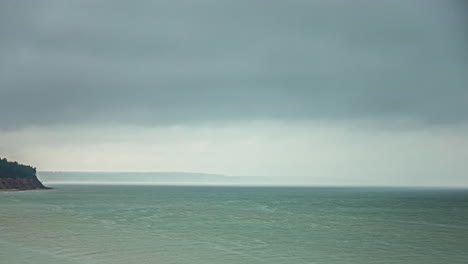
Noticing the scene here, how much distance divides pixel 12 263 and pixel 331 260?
28844 mm

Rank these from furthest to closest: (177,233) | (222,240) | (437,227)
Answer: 1. (437,227)
2. (177,233)
3. (222,240)

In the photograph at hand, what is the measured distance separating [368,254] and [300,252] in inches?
270

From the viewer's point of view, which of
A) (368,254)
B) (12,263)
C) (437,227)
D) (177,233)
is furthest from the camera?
(437,227)

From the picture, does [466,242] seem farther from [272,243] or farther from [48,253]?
→ [48,253]

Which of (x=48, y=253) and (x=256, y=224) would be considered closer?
(x=48, y=253)

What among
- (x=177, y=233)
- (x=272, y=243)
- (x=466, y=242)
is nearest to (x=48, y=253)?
(x=177, y=233)

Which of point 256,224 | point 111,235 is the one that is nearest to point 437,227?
point 256,224

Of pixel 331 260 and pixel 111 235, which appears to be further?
pixel 111 235

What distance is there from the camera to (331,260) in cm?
3950

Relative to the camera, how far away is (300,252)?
142 feet

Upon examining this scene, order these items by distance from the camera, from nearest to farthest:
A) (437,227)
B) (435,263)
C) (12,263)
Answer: (12,263), (435,263), (437,227)

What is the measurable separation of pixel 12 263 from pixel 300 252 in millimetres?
27249

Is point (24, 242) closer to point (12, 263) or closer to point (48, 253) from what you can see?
point (48, 253)

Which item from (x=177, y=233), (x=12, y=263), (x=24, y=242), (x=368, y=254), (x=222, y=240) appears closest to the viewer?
(x=12, y=263)
